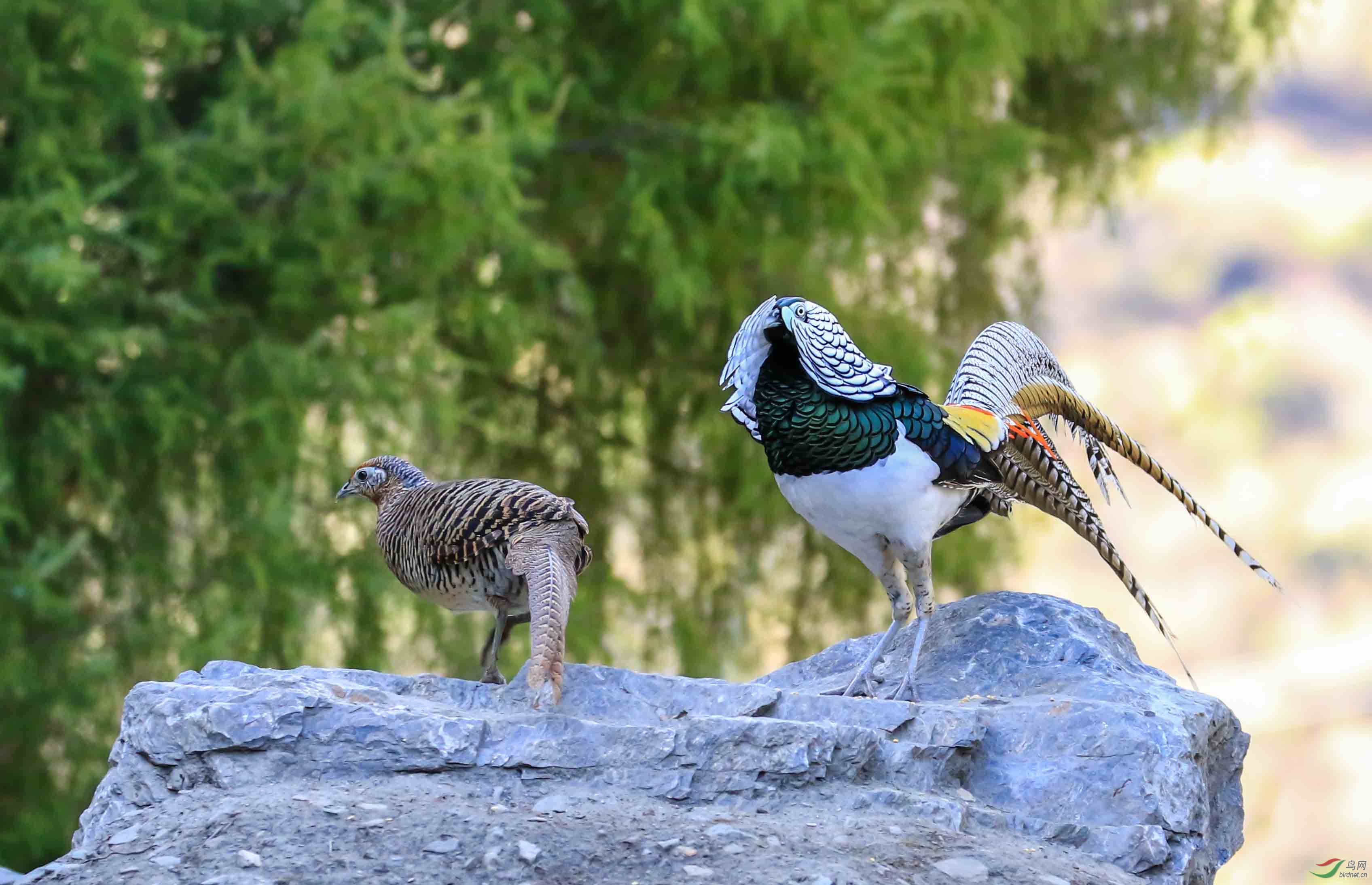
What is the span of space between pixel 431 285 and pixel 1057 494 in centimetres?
374

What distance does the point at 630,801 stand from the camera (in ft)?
9.89

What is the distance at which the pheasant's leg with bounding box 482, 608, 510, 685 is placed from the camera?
12.3 ft

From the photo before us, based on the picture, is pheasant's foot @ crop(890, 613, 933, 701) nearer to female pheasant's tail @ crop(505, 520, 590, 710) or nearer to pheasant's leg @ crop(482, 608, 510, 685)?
female pheasant's tail @ crop(505, 520, 590, 710)

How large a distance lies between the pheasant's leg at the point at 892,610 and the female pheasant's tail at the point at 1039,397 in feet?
1.61

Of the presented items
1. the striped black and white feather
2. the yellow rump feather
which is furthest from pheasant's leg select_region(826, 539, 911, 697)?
the striped black and white feather

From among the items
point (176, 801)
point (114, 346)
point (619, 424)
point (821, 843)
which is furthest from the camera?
point (619, 424)

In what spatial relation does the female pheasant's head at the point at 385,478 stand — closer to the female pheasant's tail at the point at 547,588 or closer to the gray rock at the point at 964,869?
the female pheasant's tail at the point at 547,588

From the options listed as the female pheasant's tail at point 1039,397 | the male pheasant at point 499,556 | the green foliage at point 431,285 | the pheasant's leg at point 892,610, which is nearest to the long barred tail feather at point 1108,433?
the female pheasant's tail at point 1039,397

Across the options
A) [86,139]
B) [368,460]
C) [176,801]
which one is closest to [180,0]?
[86,139]

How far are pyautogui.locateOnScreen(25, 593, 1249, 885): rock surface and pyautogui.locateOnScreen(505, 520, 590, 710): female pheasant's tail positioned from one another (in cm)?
10

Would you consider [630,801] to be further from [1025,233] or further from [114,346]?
[1025,233]

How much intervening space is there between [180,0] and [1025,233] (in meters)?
5.14

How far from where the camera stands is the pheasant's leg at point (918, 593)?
3555 mm

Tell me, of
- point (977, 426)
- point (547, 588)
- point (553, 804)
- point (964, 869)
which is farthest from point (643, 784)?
point (977, 426)
